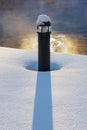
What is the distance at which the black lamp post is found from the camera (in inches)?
116

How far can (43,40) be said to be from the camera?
9.90 feet

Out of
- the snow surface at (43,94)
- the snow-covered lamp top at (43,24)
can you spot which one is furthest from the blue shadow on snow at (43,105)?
the snow-covered lamp top at (43,24)

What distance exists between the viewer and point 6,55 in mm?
3625

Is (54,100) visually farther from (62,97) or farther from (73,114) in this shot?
(73,114)

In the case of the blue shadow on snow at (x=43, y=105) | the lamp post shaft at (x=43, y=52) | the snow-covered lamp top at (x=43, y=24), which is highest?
the snow-covered lamp top at (x=43, y=24)

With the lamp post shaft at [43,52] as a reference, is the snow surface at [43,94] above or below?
below

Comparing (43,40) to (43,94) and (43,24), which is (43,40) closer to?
(43,24)

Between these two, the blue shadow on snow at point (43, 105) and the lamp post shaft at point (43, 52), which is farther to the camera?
the lamp post shaft at point (43, 52)

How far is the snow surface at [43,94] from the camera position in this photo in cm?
203

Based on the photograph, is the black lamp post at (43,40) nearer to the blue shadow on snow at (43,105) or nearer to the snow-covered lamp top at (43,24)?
the snow-covered lamp top at (43,24)

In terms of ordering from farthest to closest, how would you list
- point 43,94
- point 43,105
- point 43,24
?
point 43,24
point 43,94
point 43,105

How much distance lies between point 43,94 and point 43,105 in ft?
0.72

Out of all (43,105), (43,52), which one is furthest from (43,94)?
(43,52)

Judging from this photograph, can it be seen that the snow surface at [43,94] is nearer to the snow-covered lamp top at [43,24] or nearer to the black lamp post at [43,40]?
the black lamp post at [43,40]
